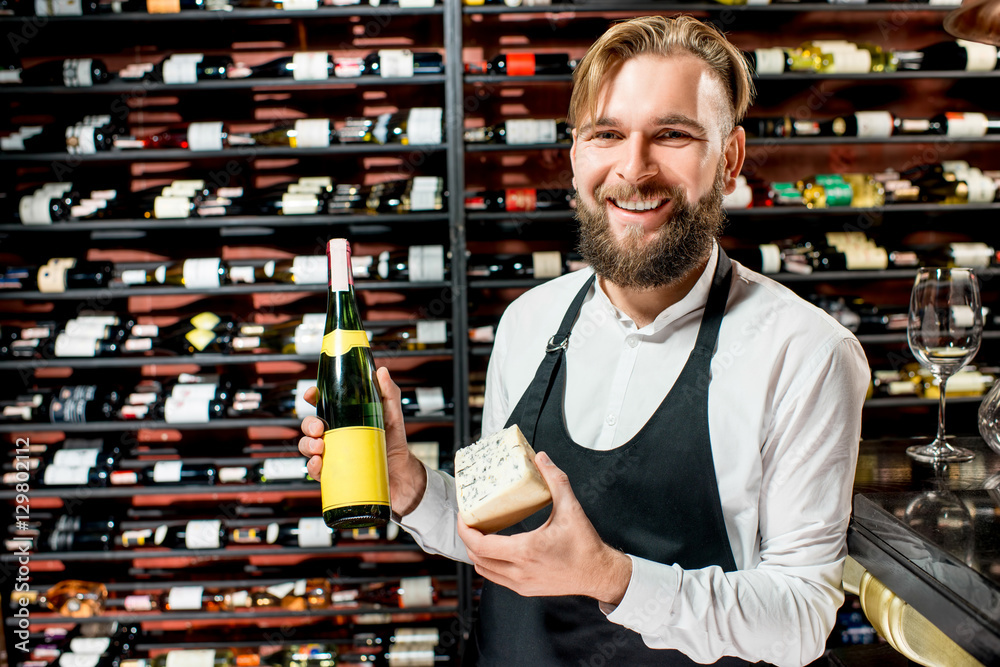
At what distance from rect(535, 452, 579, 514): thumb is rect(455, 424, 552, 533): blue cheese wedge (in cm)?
2

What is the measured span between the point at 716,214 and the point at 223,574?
118 inches

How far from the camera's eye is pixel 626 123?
1188 millimetres

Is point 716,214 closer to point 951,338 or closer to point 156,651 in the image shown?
point 951,338

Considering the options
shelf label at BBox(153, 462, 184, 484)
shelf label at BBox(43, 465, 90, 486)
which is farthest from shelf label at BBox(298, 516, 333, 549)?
shelf label at BBox(43, 465, 90, 486)

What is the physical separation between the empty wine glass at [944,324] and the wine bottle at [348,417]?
1.00 meters

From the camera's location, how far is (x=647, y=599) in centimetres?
93

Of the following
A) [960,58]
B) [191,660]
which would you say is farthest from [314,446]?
[960,58]

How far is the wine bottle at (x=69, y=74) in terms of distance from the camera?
2707mm

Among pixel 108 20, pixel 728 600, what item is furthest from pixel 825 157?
pixel 108 20

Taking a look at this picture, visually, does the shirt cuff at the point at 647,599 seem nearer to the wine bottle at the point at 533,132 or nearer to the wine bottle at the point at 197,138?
the wine bottle at the point at 533,132

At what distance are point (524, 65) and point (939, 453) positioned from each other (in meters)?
2.17

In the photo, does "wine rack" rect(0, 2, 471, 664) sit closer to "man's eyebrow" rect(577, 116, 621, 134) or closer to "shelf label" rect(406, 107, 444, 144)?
"shelf label" rect(406, 107, 444, 144)

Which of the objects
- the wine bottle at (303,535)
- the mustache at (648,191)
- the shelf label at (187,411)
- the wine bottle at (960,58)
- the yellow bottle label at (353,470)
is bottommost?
the wine bottle at (303,535)

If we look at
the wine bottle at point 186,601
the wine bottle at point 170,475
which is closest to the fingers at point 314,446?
the wine bottle at point 170,475
